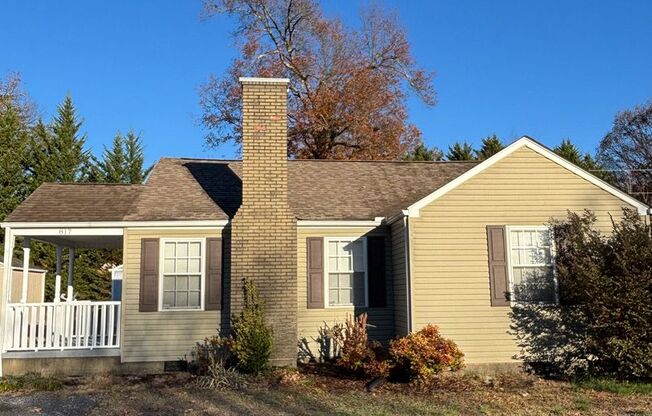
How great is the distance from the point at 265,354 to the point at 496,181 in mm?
4972

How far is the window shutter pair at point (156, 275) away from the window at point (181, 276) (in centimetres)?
13

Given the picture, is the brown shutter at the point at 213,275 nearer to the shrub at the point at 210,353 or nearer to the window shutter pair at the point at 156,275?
the window shutter pair at the point at 156,275

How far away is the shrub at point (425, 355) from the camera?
27.3 ft

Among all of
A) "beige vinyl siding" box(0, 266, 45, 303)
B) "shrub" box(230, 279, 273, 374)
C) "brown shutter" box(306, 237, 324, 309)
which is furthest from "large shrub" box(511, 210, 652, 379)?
"beige vinyl siding" box(0, 266, 45, 303)

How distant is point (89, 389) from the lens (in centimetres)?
860

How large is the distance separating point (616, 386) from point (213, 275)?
6.86 meters

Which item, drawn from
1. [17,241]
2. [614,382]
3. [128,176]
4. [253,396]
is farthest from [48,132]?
[614,382]

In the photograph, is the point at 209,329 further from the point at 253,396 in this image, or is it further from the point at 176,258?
the point at 253,396

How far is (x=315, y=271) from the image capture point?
34.6ft

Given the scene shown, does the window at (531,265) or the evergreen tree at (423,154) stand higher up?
the evergreen tree at (423,154)

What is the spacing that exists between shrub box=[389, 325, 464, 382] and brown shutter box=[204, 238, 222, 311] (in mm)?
3449

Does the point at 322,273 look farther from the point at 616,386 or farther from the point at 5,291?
the point at 5,291

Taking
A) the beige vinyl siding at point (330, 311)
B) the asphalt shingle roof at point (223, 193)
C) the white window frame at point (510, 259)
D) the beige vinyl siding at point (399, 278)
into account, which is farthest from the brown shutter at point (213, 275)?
the white window frame at point (510, 259)

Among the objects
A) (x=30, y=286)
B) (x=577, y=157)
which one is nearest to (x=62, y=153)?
(x=30, y=286)
